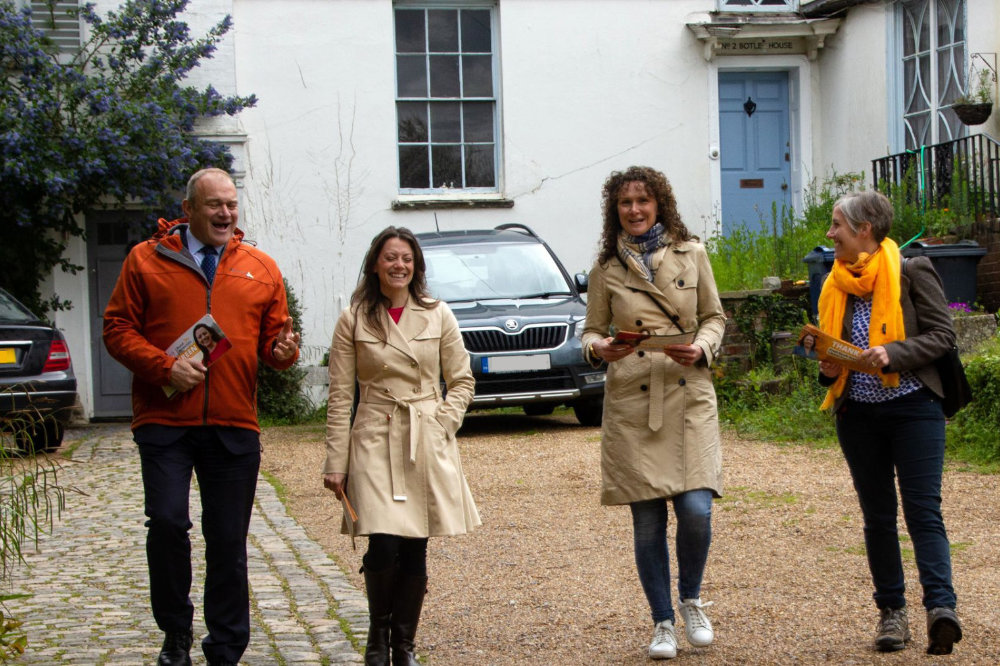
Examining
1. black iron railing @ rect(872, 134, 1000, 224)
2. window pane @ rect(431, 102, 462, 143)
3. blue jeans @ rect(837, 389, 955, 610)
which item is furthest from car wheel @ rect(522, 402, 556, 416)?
blue jeans @ rect(837, 389, 955, 610)

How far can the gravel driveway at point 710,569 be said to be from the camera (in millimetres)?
4992

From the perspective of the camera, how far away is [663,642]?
4.82 metres

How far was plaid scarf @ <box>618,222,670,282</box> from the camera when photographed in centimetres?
509

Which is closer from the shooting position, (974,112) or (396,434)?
(396,434)

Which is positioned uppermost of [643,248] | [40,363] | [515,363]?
[643,248]

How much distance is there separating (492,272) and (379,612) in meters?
8.47

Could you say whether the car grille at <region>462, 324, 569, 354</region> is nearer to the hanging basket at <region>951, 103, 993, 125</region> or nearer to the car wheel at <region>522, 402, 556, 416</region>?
the car wheel at <region>522, 402, 556, 416</region>

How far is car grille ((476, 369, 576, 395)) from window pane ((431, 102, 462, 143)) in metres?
5.83

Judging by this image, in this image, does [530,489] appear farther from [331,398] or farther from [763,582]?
[331,398]

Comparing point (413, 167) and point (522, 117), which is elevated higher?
point (522, 117)

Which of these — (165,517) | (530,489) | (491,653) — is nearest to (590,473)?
(530,489)

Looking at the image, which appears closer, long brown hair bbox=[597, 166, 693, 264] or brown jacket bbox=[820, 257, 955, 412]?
brown jacket bbox=[820, 257, 955, 412]

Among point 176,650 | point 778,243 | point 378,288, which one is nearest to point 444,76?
point 778,243

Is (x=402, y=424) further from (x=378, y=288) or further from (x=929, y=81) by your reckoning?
(x=929, y=81)
